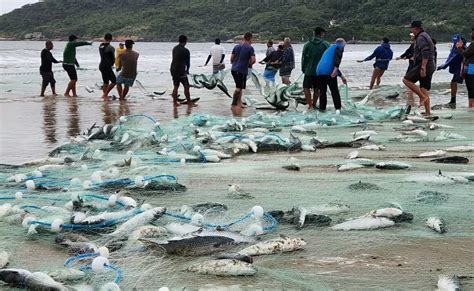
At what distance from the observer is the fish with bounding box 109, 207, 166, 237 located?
464cm

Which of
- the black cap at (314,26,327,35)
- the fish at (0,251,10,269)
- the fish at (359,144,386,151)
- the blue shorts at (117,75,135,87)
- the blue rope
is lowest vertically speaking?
the fish at (359,144,386,151)

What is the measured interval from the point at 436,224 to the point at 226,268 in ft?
6.07

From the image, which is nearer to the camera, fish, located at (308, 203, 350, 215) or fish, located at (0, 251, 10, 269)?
fish, located at (0, 251, 10, 269)

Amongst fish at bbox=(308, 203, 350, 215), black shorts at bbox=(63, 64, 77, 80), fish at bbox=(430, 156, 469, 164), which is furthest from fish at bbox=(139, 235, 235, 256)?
black shorts at bbox=(63, 64, 77, 80)

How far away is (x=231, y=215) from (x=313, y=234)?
805 mm

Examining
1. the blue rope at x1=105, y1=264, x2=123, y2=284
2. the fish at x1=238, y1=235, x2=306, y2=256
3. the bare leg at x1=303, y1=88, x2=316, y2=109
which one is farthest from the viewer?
the bare leg at x1=303, y1=88, x2=316, y2=109

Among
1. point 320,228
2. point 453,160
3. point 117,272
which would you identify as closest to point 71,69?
point 453,160

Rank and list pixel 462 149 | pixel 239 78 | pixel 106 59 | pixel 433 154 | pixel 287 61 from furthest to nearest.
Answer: pixel 287 61 < pixel 106 59 < pixel 239 78 < pixel 462 149 < pixel 433 154

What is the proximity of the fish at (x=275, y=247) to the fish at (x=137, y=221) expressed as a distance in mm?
952

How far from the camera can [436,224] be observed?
15.4 ft

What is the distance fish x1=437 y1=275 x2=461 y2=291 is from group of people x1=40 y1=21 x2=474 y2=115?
9.47 meters

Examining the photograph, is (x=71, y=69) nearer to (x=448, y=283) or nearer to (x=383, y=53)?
(x=383, y=53)

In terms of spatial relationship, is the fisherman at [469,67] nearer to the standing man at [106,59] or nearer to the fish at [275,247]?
the standing man at [106,59]

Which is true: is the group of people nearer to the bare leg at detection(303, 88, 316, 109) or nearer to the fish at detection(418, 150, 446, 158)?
the bare leg at detection(303, 88, 316, 109)
